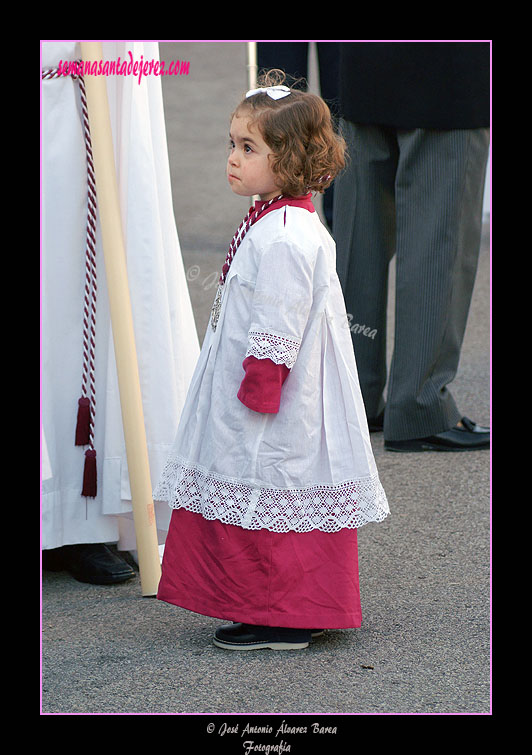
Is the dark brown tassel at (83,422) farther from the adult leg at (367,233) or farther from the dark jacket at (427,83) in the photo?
the dark jacket at (427,83)

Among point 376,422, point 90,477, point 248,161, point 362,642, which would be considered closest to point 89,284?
point 90,477

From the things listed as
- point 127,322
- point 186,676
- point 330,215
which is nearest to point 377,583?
point 186,676

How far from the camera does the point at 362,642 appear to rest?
245cm

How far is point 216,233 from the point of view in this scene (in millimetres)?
6891

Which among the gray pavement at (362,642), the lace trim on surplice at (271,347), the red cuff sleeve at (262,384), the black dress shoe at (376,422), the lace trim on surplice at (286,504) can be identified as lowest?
the gray pavement at (362,642)

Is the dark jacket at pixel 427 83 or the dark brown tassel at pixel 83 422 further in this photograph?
the dark jacket at pixel 427 83

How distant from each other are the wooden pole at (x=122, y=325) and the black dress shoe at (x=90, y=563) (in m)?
0.16

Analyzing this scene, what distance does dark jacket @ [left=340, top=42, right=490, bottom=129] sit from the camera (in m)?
3.58

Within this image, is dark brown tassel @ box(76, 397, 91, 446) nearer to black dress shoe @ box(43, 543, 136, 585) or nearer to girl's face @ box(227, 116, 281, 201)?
black dress shoe @ box(43, 543, 136, 585)

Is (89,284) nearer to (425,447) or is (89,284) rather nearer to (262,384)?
(262,384)

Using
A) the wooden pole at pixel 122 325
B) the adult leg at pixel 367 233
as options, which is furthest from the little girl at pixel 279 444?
the adult leg at pixel 367 233

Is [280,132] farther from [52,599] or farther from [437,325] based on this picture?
[437,325]

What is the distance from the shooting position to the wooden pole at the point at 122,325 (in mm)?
2559

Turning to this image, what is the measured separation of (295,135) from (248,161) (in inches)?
4.5
